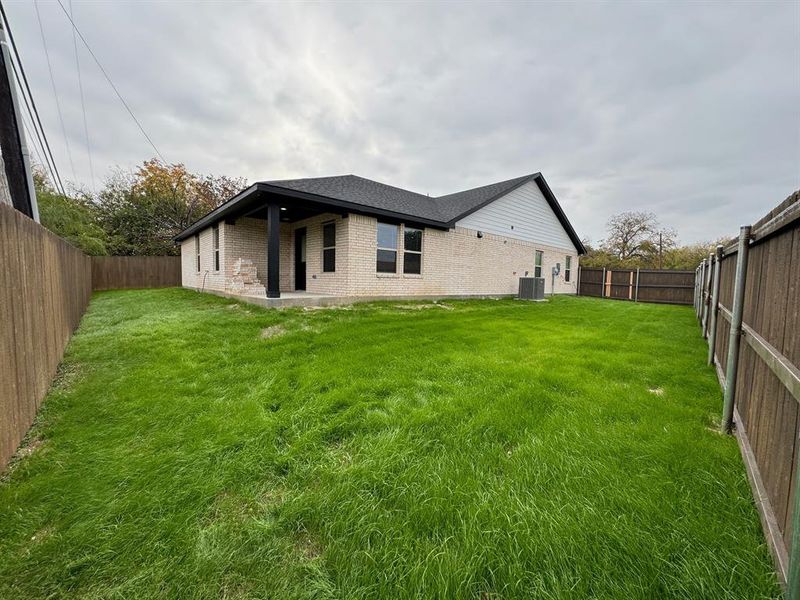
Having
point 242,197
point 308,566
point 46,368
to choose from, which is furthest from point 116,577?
point 242,197

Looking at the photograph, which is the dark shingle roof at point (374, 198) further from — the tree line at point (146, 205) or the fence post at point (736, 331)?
the tree line at point (146, 205)

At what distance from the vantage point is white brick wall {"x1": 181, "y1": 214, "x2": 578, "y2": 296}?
30.1 feet

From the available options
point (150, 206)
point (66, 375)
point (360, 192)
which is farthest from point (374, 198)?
point (150, 206)

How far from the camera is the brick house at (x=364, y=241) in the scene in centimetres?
880

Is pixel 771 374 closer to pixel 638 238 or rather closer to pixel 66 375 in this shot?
pixel 66 375

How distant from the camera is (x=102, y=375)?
3.64 metres

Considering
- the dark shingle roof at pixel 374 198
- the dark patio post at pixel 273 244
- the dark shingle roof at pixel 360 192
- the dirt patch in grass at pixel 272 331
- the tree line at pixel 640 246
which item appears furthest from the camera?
the tree line at pixel 640 246

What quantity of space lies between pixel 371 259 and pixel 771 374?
8.37 meters

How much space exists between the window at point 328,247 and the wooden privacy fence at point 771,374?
27.7 feet

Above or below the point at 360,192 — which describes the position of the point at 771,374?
below

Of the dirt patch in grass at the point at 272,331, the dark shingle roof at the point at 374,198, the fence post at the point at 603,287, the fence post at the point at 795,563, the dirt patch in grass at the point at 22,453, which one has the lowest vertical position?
the dirt patch in grass at the point at 22,453

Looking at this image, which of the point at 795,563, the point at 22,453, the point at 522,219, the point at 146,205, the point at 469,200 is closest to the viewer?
the point at 795,563

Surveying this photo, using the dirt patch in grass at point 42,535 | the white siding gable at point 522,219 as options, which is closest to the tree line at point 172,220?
the white siding gable at point 522,219

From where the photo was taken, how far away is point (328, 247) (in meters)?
9.76
